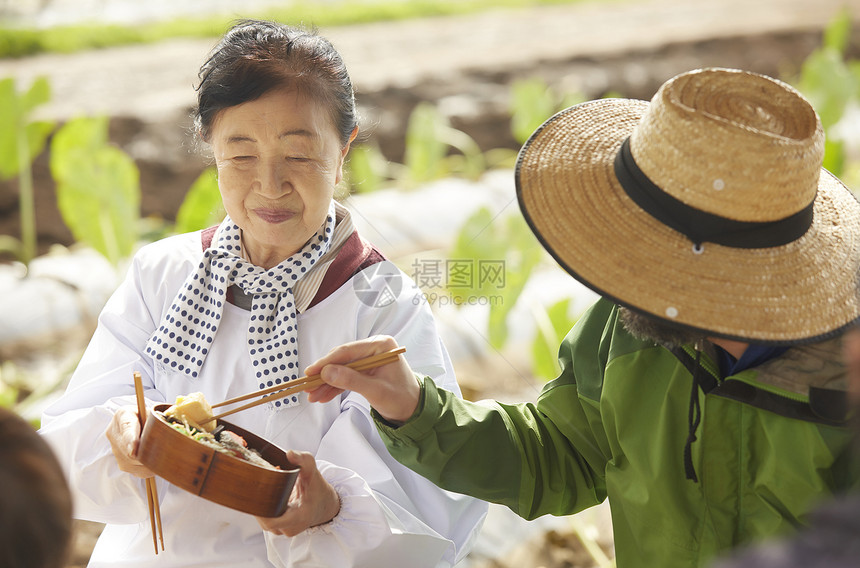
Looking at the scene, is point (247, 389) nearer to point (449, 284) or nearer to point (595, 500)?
point (595, 500)

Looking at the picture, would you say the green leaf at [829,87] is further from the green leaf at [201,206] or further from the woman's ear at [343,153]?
the woman's ear at [343,153]

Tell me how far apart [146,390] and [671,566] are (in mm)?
809

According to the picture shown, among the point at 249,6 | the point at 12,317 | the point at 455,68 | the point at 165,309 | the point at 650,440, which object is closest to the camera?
the point at 650,440

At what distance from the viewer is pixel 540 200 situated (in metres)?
1.06

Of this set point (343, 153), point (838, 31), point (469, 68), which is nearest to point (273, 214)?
point (343, 153)

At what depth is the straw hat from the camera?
95 cm

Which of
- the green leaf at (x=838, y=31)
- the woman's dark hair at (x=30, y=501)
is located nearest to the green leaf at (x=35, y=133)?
the woman's dark hair at (x=30, y=501)

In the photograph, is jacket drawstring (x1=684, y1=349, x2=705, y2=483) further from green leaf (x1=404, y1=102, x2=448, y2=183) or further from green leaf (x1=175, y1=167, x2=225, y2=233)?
green leaf (x1=404, y1=102, x2=448, y2=183)

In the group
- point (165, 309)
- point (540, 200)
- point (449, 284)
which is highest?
point (540, 200)

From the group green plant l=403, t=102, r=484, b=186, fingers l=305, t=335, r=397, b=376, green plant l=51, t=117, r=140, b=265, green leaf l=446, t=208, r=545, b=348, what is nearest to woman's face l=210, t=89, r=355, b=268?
fingers l=305, t=335, r=397, b=376

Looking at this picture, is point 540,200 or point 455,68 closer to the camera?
point 540,200

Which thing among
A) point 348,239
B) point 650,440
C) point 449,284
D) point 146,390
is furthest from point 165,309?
point 449,284

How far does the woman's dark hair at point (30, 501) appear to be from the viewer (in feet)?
2.60

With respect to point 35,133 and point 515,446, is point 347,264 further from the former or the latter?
point 35,133
